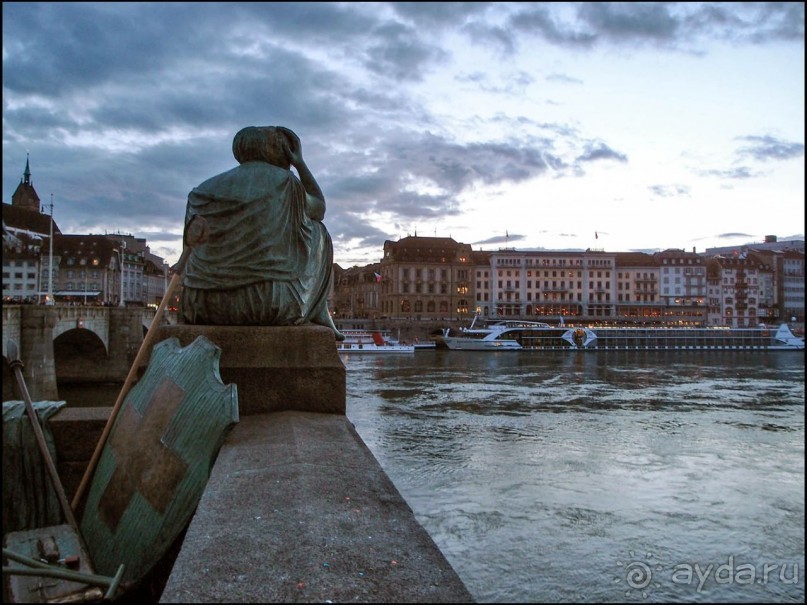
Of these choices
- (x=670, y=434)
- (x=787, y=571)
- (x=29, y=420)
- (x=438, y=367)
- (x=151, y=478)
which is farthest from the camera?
(x=438, y=367)

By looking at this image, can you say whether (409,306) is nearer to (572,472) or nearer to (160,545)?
(572,472)

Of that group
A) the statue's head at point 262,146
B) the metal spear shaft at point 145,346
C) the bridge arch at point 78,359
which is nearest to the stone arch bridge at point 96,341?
the bridge arch at point 78,359

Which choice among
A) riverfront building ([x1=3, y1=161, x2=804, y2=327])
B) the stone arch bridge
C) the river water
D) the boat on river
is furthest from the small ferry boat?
the river water

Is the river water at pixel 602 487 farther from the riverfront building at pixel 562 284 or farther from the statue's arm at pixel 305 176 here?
the riverfront building at pixel 562 284

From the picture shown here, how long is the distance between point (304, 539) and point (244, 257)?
114 inches

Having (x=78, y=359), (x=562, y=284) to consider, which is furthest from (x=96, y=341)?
(x=562, y=284)

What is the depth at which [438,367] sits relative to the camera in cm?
4181

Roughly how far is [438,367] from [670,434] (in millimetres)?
24992

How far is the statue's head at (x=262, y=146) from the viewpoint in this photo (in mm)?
5188

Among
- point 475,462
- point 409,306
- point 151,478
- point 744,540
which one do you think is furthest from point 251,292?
point 409,306

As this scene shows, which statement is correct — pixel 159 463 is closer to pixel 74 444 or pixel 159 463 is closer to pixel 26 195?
pixel 74 444

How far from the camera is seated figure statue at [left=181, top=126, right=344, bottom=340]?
4734 millimetres

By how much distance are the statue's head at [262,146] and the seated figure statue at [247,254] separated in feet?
0.75

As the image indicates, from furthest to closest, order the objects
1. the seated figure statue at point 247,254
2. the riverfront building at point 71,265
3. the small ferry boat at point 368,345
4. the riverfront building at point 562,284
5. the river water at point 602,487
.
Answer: the riverfront building at point 562,284 < the small ferry boat at point 368,345 < the riverfront building at point 71,265 < the river water at point 602,487 < the seated figure statue at point 247,254
